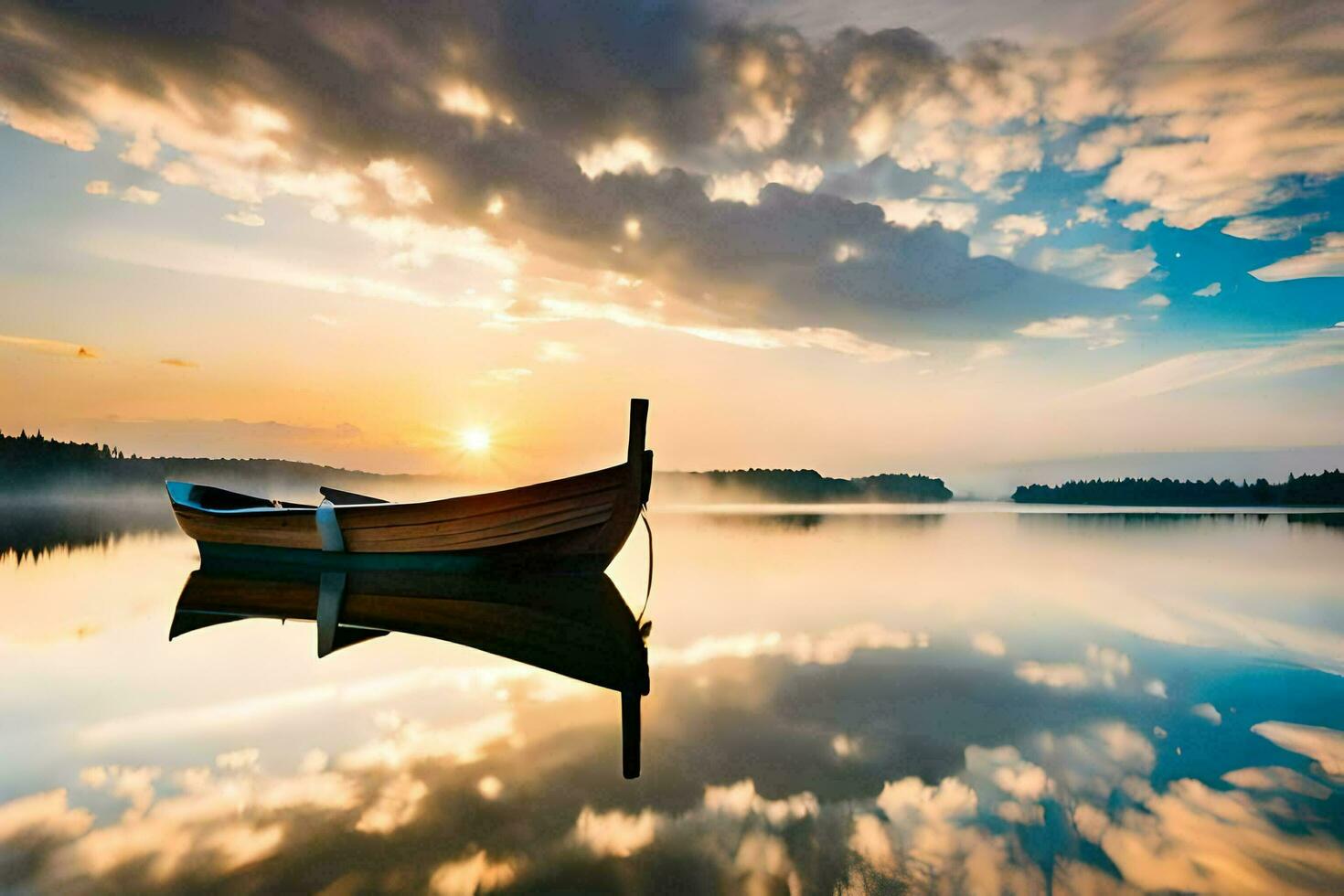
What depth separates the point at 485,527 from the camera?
546 inches

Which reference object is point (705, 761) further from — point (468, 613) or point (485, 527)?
point (485, 527)

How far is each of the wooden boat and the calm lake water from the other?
4.14m

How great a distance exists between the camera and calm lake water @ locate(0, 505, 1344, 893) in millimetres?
3260

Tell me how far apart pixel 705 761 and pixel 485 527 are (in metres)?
10.1

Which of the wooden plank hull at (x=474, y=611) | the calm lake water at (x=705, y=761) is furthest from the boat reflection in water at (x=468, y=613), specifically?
the calm lake water at (x=705, y=761)

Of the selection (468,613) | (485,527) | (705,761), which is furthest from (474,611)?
(705,761)

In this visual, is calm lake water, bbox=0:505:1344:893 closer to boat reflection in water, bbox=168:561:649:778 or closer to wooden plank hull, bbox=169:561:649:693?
boat reflection in water, bbox=168:561:649:778

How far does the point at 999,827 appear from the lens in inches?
141

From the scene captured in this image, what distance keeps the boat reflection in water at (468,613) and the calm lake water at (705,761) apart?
0.31m

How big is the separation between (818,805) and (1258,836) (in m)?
2.12

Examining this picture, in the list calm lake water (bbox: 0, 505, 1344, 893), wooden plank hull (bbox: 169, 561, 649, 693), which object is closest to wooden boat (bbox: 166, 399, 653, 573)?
wooden plank hull (bbox: 169, 561, 649, 693)

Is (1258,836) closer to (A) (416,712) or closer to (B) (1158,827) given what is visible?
(B) (1158,827)

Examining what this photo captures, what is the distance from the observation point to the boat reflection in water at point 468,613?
7336 mm

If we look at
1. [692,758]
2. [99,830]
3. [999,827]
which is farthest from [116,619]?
[999,827]
